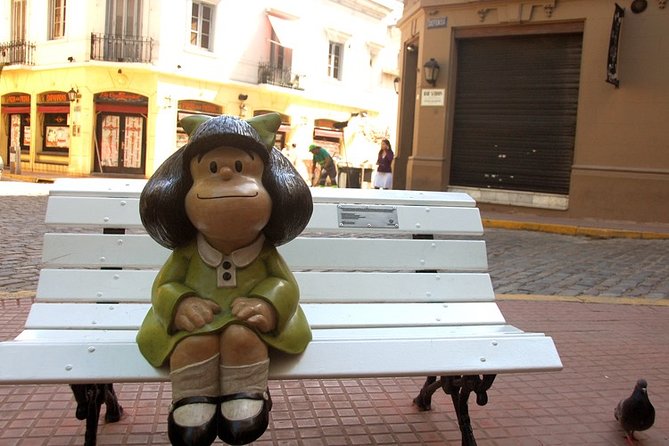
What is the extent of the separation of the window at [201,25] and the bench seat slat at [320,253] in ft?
75.4

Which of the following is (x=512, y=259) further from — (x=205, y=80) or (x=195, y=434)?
(x=205, y=80)

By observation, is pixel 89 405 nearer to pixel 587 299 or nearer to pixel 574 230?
pixel 587 299

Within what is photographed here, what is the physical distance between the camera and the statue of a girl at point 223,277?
1.94m

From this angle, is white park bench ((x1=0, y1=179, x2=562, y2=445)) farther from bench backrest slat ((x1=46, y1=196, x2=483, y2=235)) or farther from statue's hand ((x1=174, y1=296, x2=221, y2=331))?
statue's hand ((x1=174, y1=296, x2=221, y2=331))

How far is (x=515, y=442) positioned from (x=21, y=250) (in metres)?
6.11

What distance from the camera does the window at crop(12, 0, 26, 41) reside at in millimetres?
25197

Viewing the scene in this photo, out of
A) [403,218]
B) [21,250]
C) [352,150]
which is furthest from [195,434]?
[352,150]

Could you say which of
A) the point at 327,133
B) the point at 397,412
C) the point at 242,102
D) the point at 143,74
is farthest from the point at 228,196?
the point at 327,133

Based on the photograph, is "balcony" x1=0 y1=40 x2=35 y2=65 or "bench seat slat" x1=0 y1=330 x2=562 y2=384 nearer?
"bench seat slat" x1=0 y1=330 x2=562 y2=384

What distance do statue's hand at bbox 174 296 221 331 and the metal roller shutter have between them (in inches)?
506

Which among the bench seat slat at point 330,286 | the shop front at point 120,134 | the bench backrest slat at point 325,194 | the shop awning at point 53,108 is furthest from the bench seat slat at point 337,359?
the shop awning at point 53,108

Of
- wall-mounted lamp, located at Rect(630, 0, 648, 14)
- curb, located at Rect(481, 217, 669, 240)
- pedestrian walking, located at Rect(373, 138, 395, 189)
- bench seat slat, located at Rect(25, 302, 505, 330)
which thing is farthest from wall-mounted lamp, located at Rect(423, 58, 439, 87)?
bench seat slat, located at Rect(25, 302, 505, 330)

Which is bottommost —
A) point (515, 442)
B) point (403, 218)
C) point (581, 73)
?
point (515, 442)

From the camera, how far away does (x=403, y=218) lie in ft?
10.0
